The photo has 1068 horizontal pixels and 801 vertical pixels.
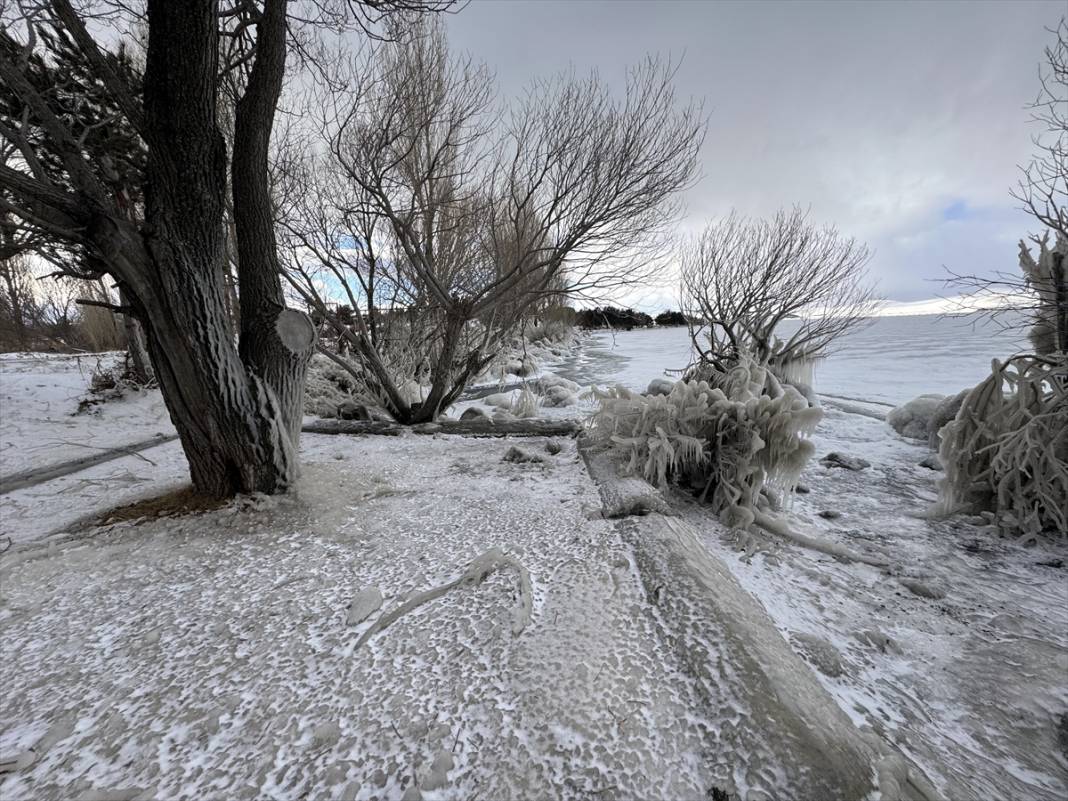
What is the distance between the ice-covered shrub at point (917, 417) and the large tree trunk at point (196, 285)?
4768 mm

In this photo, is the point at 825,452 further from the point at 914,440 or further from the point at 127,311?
the point at 127,311

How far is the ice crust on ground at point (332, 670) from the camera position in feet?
2.37

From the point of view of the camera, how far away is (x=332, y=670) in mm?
942

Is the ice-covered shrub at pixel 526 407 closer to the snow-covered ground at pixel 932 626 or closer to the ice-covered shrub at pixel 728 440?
the ice-covered shrub at pixel 728 440

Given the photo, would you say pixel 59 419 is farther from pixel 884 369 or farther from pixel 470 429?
pixel 884 369

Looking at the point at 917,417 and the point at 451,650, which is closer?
the point at 451,650

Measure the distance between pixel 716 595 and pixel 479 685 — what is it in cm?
65

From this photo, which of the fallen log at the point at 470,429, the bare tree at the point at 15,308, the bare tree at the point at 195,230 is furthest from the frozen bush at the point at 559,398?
the bare tree at the point at 15,308

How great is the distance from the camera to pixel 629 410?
2.39 meters

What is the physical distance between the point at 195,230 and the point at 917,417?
5.18 meters

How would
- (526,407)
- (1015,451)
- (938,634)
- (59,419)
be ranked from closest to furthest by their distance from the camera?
(938,634) < (1015,451) < (59,419) < (526,407)

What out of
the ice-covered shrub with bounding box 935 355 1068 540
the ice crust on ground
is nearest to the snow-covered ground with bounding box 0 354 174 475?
the ice crust on ground

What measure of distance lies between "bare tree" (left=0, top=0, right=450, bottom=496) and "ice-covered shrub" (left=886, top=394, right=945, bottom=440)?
4.70 m

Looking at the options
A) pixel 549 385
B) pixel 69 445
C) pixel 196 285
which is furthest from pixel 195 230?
pixel 549 385
